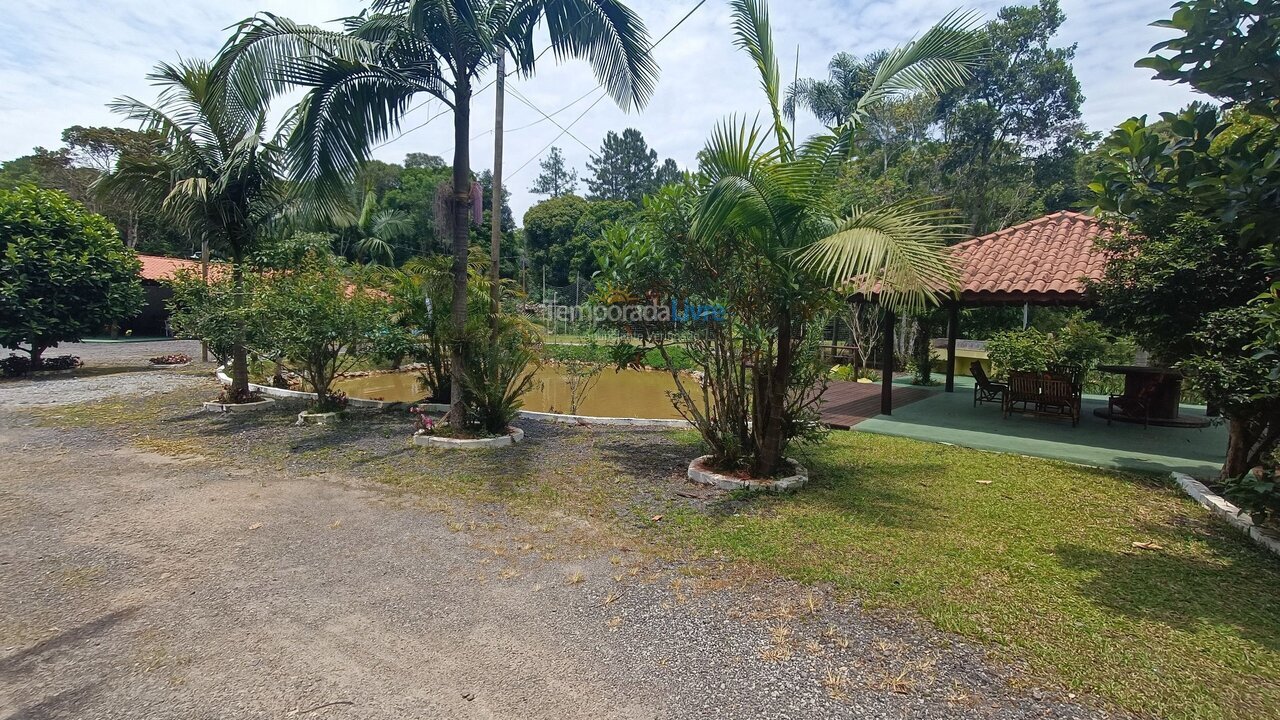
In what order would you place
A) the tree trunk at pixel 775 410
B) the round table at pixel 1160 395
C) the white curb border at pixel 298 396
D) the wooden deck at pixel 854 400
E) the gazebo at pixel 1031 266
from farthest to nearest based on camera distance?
1. the white curb border at pixel 298 396
2. the wooden deck at pixel 854 400
3. the round table at pixel 1160 395
4. the gazebo at pixel 1031 266
5. the tree trunk at pixel 775 410

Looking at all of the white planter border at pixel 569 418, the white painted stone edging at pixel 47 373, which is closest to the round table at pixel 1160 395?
the white planter border at pixel 569 418

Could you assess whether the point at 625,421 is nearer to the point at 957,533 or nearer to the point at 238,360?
the point at 957,533

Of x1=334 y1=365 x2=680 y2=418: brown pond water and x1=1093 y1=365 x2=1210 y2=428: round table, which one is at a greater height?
x1=1093 y1=365 x2=1210 y2=428: round table

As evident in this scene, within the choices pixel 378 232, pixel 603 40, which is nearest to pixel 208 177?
pixel 603 40

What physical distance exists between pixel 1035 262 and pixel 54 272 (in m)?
19.2

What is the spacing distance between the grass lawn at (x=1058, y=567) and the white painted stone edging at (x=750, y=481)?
0.15 meters

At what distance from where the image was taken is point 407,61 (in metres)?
7.03

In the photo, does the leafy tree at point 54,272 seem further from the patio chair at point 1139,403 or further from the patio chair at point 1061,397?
the patio chair at point 1139,403

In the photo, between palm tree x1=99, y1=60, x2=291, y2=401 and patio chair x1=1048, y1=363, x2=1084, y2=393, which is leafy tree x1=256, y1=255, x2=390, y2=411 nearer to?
palm tree x1=99, y1=60, x2=291, y2=401

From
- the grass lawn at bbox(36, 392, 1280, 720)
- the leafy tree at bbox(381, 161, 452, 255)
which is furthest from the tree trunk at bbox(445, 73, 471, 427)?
the leafy tree at bbox(381, 161, 452, 255)

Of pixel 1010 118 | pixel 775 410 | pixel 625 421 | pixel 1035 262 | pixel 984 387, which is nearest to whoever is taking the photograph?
pixel 775 410

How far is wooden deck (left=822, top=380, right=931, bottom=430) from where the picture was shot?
361 inches

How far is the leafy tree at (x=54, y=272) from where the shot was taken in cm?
1200

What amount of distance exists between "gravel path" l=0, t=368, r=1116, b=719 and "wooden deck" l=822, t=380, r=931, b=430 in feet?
17.0
